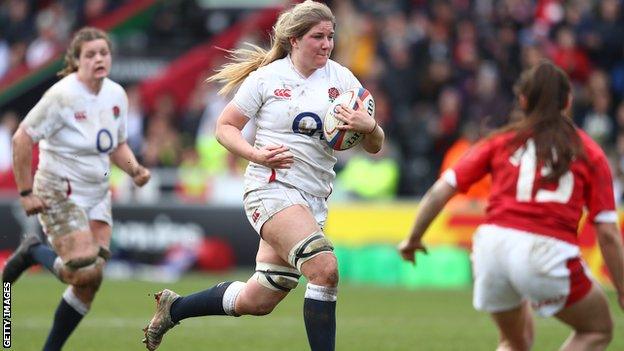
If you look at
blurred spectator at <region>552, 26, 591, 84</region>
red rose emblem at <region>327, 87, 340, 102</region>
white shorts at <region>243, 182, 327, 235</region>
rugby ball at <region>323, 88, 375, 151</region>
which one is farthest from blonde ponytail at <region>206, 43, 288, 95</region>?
blurred spectator at <region>552, 26, 591, 84</region>

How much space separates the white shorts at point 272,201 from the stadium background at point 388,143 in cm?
702

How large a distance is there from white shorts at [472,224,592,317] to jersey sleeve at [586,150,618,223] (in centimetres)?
22

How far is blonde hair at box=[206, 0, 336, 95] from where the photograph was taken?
7.79m

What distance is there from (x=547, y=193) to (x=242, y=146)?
1.97 m

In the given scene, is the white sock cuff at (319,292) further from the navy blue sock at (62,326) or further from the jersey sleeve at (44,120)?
the jersey sleeve at (44,120)

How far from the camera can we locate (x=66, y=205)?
9.27m

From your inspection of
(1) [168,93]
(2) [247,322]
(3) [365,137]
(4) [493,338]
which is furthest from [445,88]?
(3) [365,137]

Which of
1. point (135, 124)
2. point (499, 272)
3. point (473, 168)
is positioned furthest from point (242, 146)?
point (135, 124)

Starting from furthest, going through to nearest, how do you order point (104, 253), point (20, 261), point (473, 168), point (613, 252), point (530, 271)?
point (20, 261) < point (104, 253) < point (473, 168) < point (613, 252) < point (530, 271)

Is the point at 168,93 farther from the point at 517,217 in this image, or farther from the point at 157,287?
the point at 517,217

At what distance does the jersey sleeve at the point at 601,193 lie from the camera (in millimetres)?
6590

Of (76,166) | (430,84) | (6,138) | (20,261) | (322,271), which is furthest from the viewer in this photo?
(6,138)

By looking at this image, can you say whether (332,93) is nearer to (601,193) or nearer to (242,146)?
(242,146)

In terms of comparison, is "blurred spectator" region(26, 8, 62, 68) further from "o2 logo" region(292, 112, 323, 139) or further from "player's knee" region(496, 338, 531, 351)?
"player's knee" region(496, 338, 531, 351)
